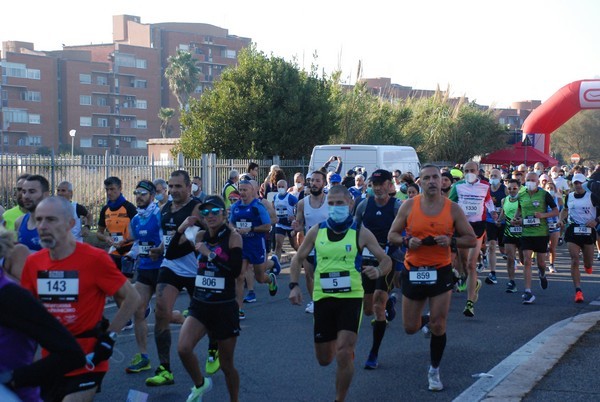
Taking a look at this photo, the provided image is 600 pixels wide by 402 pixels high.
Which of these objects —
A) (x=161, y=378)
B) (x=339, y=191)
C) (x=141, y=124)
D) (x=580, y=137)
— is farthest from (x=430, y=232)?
(x=580, y=137)

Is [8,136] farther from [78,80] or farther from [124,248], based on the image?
[124,248]

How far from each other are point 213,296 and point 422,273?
202 centimetres

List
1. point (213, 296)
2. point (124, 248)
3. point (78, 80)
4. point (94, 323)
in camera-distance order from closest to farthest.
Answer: point (94, 323) < point (213, 296) < point (124, 248) < point (78, 80)

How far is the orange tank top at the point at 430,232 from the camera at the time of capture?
780cm

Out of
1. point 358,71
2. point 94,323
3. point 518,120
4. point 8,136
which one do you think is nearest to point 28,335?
point 94,323

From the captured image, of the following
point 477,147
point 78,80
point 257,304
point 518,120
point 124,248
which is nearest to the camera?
point 124,248

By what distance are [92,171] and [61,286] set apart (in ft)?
47.8

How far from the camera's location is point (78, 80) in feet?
276

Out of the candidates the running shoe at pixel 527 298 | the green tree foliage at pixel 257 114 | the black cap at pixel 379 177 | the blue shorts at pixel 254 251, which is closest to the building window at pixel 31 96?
the green tree foliage at pixel 257 114

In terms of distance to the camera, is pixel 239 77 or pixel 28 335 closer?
pixel 28 335

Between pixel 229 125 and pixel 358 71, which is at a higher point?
pixel 358 71

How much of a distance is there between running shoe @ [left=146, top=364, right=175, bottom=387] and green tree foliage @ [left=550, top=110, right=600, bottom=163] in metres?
88.3

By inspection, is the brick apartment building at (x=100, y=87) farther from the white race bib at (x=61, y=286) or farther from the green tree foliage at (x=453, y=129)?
the white race bib at (x=61, y=286)

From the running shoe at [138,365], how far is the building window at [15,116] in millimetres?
73078
